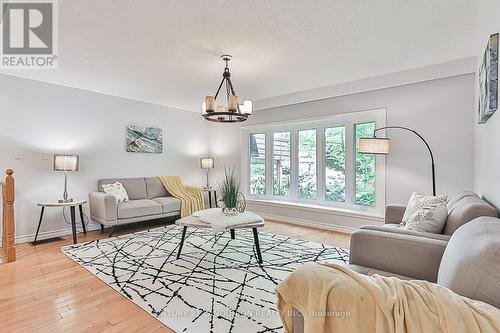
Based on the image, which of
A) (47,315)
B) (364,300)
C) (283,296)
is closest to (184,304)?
(47,315)

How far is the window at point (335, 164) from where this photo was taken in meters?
4.44

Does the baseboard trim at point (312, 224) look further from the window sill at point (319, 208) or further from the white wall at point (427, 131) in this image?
the white wall at point (427, 131)

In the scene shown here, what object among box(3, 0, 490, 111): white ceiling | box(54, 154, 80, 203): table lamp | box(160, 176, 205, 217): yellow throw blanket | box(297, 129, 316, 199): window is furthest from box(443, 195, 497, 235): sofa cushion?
box(54, 154, 80, 203): table lamp

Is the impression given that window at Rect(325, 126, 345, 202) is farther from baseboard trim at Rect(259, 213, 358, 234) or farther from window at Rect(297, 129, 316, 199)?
baseboard trim at Rect(259, 213, 358, 234)

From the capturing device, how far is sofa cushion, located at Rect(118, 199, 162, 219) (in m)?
4.09

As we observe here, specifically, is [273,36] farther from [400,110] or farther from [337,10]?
[400,110]

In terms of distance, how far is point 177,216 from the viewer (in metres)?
5.12

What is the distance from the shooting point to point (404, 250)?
5.25 ft

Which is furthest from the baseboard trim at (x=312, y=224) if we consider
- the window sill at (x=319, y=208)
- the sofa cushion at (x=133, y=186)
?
the sofa cushion at (x=133, y=186)

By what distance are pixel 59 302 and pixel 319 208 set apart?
12.0ft

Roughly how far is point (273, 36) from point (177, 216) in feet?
12.2

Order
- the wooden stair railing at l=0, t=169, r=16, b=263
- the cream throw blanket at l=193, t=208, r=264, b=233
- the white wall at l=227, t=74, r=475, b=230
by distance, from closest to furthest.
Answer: the cream throw blanket at l=193, t=208, r=264, b=233
the wooden stair railing at l=0, t=169, r=16, b=263
the white wall at l=227, t=74, r=475, b=230

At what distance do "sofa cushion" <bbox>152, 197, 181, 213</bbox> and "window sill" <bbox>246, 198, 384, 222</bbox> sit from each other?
1.52 meters

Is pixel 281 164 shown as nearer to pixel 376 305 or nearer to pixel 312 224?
pixel 312 224
